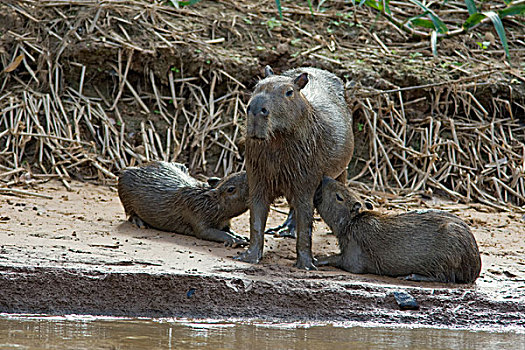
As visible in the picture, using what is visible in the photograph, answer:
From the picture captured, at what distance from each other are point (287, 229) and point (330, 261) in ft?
3.77

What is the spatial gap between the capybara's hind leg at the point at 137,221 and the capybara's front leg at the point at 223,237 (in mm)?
557

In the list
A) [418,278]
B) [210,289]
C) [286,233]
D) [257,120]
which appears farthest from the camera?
[286,233]

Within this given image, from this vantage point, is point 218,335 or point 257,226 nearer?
point 218,335

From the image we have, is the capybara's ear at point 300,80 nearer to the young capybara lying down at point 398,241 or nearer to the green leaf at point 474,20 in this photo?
the young capybara lying down at point 398,241

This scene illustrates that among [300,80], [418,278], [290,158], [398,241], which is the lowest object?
[418,278]

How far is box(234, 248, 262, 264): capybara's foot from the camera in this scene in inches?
215

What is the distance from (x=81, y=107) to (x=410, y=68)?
12.4 ft

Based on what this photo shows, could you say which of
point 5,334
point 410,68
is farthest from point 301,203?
point 410,68

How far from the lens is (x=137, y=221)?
6.70 meters

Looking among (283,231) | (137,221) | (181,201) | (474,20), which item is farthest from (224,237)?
(474,20)

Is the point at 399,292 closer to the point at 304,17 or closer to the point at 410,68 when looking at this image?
the point at 410,68

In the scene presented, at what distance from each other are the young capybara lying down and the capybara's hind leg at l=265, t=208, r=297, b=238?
0.93m

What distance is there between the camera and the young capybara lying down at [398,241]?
5.20 m

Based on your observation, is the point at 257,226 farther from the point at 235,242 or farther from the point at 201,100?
the point at 201,100
